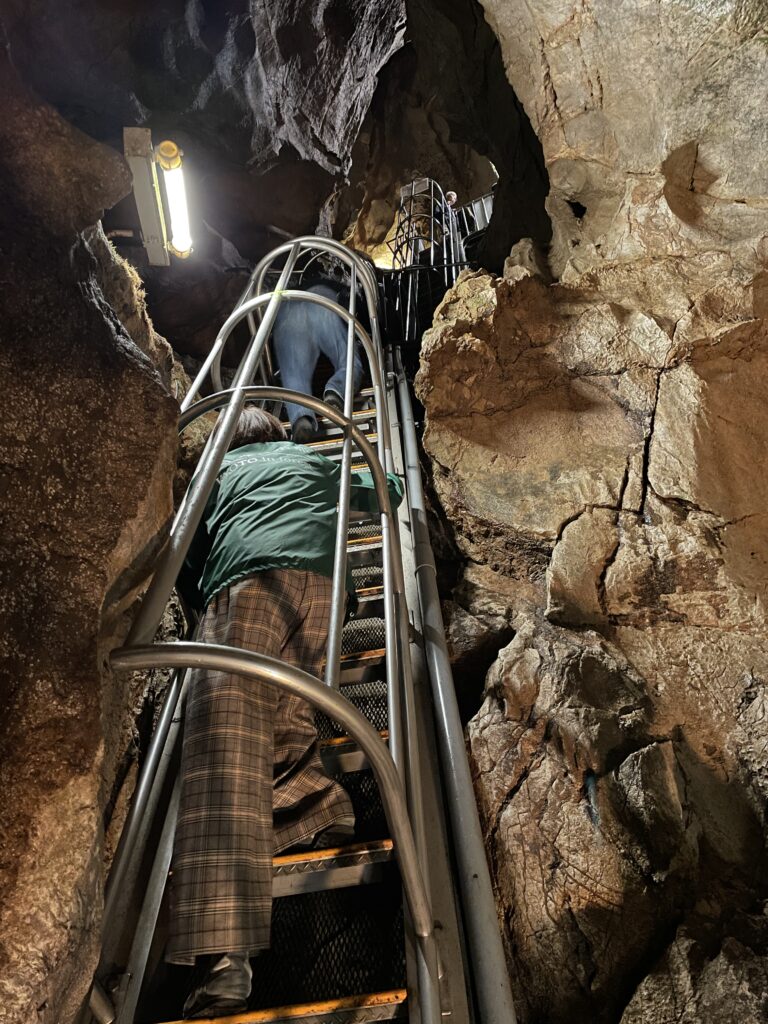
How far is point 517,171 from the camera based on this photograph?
6.53m

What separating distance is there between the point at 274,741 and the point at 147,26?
832cm

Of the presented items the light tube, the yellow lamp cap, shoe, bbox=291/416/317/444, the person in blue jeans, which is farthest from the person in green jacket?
the person in blue jeans

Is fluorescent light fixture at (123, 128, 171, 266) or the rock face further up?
fluorescent light fixture at (123, 128, 171, 266)

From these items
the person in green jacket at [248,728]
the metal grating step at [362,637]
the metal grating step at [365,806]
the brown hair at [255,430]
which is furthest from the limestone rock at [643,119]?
the metal grating step at [365,806]

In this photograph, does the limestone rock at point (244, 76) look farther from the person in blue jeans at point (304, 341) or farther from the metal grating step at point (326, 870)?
the metal grating step at point (326, 870)

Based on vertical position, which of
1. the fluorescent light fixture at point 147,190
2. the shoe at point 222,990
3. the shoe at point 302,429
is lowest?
the shoe at point 222,990

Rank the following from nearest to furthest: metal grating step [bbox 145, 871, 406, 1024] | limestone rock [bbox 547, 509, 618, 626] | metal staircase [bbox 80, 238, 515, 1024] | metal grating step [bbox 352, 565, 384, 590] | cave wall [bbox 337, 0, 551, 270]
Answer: metal staircase [bbox 80, 238, 515, 1024]
metal grating step [bbox 145, 871, 406, 1024]
limestone rock [bbox 547, 509, 618, 626]
metal grating step [bbox 352, 565, 384, 590]
cave wall [bbox 337, 0, 551, 270]

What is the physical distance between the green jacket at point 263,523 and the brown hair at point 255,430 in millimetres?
235

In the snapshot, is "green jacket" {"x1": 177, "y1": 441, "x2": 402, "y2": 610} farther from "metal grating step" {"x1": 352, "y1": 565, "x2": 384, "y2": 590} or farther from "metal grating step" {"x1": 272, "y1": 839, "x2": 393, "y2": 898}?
"metal grating step" {"x1": 352, "y1": 565, "x2": 384, "y2": 590}

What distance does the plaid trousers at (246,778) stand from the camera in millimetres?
1647

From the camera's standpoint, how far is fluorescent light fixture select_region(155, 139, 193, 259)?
3492 mm

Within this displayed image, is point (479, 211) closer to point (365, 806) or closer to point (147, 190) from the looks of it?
point (147, 190)

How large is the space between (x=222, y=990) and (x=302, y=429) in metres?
3.23

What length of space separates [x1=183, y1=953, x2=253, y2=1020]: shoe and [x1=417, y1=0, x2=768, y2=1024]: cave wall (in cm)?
108
